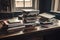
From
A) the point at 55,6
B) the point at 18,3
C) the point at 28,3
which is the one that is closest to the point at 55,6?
the point at 55,6

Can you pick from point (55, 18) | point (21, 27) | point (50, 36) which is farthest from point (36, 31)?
point (55, 18)

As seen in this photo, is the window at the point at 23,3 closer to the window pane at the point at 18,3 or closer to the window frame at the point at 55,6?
the window pane at the point at 18,3

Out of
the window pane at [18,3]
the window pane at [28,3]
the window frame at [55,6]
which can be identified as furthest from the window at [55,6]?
the window pane at [18,3]

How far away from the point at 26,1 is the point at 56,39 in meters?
0.95

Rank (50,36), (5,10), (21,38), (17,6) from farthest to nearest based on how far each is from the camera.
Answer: (17,6) → (5,10) → (50,36) → (21,38)

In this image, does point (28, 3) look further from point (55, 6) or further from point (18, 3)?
point (55, 6)

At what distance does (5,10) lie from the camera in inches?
82.0

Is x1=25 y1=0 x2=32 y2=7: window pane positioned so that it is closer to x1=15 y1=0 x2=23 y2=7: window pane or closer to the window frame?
x1=15 y1=0 x2=23 y2=7: window pane

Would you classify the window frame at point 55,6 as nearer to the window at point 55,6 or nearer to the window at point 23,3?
the window at point 55,6

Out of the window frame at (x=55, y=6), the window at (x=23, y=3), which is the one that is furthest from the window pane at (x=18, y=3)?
the window frame at (x=55, y=6)

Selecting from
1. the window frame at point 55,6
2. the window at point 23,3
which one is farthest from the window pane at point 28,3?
the window frame at point 55,6

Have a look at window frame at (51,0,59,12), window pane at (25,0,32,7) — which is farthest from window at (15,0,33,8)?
window frame at (51,0,59,12)

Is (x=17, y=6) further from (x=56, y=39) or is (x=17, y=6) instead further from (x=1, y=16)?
(x=56, y=39)

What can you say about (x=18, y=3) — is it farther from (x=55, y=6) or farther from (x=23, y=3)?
(x=55, y=6)
